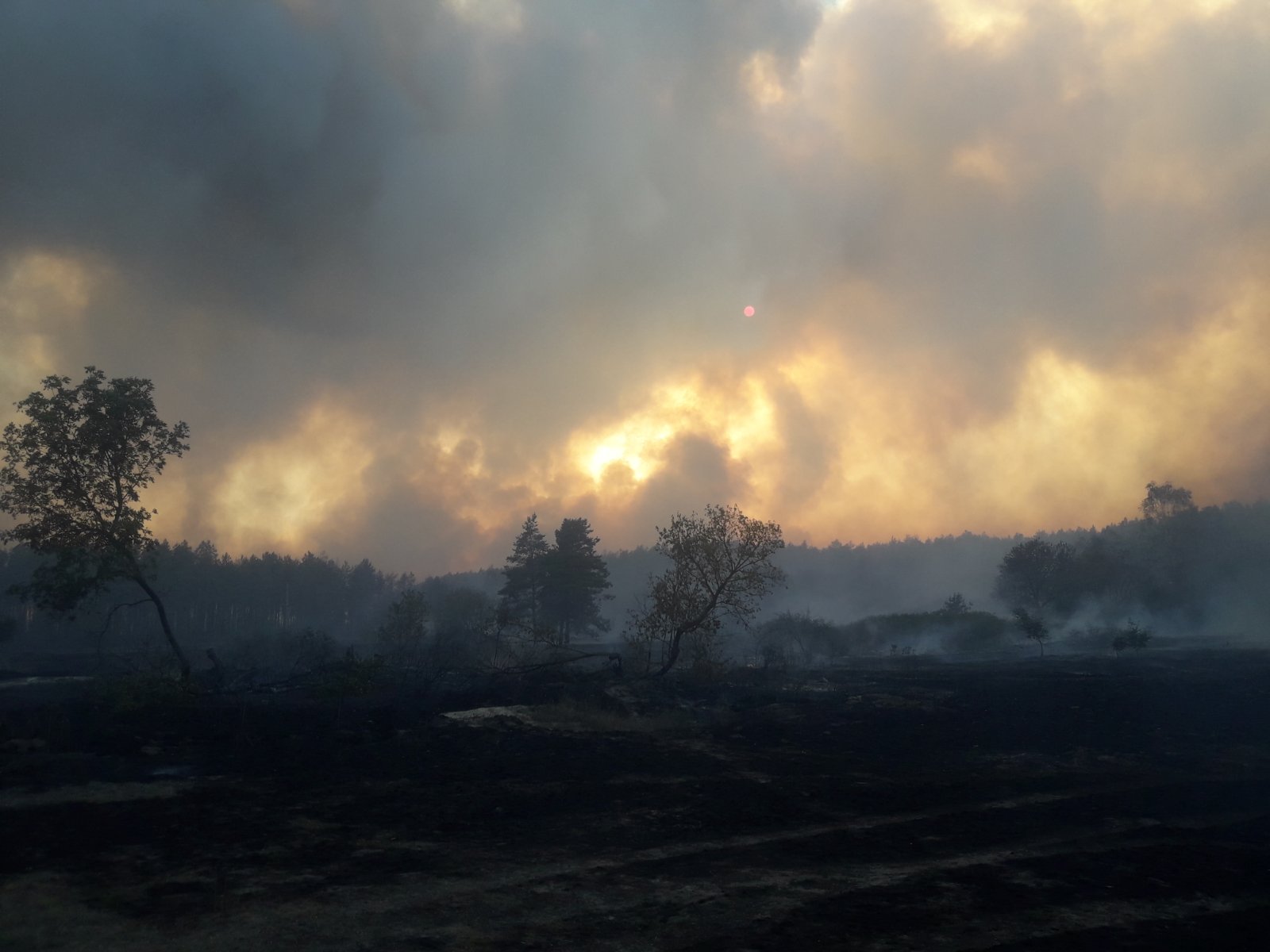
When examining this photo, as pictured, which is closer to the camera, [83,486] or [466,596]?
[83,486]

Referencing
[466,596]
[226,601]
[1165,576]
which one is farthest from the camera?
[226,601]

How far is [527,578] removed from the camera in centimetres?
7000

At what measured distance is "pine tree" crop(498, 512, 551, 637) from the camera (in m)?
67.9

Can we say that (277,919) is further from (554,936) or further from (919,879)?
(919,879)

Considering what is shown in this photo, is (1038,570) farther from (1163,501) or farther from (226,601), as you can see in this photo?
(226,601)

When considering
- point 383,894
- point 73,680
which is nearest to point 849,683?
point 383,894

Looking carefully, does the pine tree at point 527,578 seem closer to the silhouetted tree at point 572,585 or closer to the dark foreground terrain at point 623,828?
the silhouetted tree at point 572,585

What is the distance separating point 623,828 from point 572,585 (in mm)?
51183

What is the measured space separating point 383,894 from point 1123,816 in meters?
15.2

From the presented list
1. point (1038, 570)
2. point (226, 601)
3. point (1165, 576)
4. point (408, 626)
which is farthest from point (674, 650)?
point (226, 601)

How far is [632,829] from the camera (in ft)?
47.2

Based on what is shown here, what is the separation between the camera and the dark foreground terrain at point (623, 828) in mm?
9430

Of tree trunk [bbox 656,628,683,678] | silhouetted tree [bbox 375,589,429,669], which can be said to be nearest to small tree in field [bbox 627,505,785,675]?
tree trunk [bbox 656,628,683,678]

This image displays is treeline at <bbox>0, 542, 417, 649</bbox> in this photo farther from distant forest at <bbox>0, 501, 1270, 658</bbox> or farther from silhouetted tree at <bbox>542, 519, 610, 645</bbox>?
silhouetted tree at <bbox>542, 519, 610, 645</bbox>
